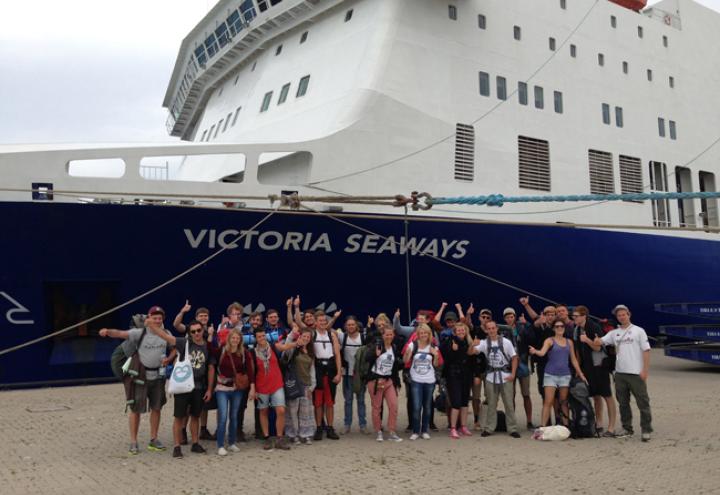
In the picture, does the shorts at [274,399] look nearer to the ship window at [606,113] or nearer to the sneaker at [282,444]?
the sneaker at [282,444]

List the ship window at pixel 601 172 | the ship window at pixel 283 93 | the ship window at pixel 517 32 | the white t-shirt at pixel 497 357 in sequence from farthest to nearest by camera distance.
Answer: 1. the ship window at pixel 601 172
2. the ship window at pixel 517 32
3. the ship window at pixel 283 93
4. the white t-shirt at pixel 497 357

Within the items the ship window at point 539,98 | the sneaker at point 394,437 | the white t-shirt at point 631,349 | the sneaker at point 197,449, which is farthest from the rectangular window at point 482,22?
the sneaker at point 197,449

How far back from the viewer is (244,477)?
513 cm

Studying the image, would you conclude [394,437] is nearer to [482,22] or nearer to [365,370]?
[365,370]

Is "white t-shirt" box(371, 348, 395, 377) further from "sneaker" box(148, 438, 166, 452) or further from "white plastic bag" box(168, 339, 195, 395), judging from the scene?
"sneaker" box(148, 438, 166, 452)

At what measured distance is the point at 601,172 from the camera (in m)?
14.1

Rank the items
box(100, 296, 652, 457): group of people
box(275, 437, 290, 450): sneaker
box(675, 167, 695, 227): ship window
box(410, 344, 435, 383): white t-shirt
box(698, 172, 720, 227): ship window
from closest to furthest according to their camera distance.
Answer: box(100, 296, 652, 457): group of people, box(275, 437, 290, 450): sneaker, box(410, 344, 435, 383): white t-shirt, box(675, 167, 695, 227): ship window, box(698, 172, 720, 227): ship window

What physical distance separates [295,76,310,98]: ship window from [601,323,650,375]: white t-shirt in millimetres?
7899

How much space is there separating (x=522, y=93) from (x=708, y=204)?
734cm

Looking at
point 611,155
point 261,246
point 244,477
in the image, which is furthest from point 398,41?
point 244,477

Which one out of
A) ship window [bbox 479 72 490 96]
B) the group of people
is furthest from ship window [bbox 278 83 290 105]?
the group of people

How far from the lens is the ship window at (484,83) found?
12.4 meters

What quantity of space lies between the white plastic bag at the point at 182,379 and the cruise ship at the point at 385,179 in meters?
2.56

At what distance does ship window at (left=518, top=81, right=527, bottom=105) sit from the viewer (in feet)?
42.5
